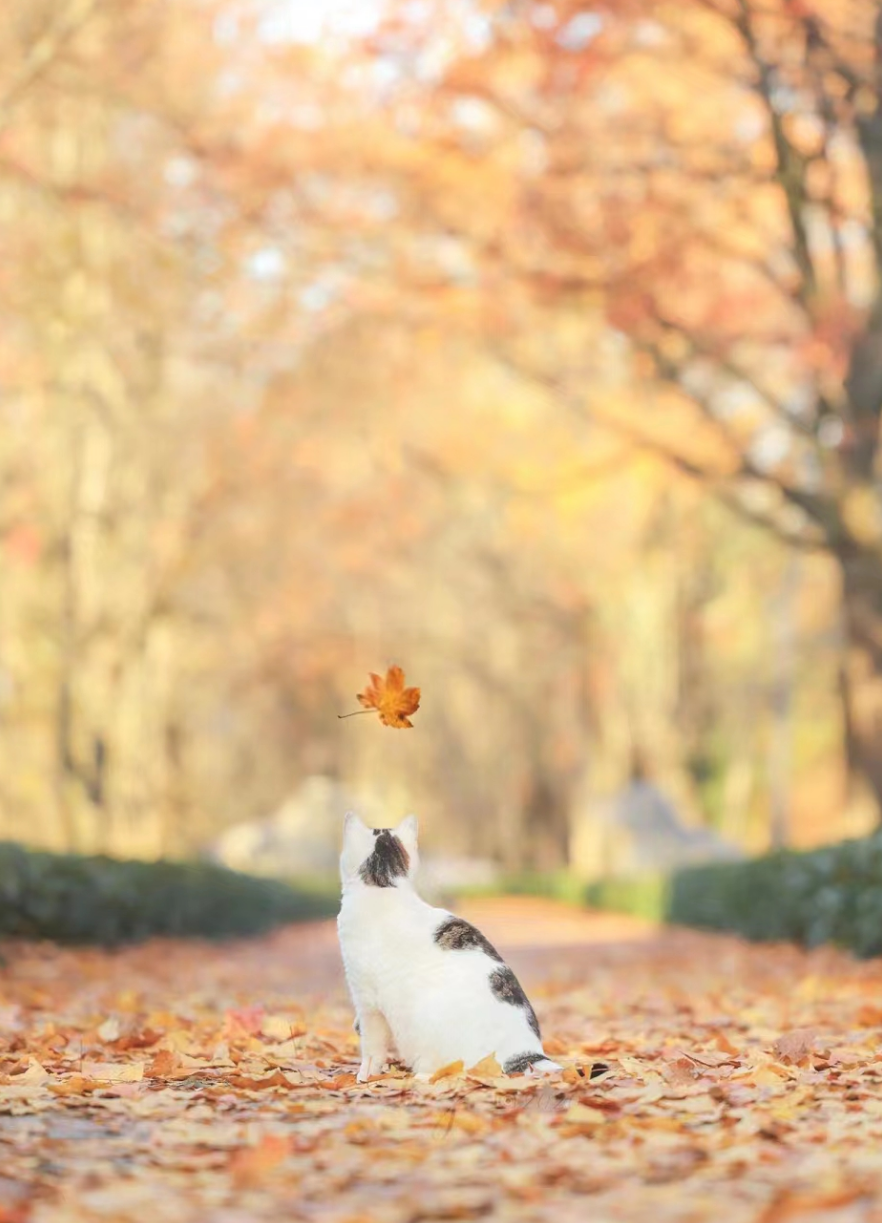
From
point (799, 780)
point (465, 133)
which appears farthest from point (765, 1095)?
point (799, 780)

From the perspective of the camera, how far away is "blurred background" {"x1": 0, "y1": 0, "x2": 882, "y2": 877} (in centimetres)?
1672

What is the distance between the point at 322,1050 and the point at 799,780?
47380 millimetres

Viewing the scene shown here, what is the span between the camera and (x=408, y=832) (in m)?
6.55

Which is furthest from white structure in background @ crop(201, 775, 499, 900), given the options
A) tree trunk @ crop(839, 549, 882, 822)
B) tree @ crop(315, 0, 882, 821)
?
tree @ crop(315, 0, 882, 821)

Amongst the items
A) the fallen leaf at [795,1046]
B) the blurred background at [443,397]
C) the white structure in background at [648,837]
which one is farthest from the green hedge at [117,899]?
the white structure in background at [648,837]

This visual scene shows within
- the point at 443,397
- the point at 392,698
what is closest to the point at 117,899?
the point at 392,698

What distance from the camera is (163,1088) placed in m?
6.12

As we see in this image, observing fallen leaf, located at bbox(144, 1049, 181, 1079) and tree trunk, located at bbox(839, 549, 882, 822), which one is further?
tree trunk, located at bbox(839, 549, 882, 822)

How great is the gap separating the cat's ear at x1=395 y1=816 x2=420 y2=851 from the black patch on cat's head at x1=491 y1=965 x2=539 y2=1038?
59cm

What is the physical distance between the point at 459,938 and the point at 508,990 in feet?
0.81

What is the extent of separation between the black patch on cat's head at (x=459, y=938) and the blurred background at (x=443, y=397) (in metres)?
9.29

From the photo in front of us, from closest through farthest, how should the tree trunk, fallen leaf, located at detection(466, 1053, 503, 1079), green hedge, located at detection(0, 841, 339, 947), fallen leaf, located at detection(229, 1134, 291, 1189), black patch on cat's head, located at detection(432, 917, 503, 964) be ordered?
fallen leaf, located at detection(229, 1134, 291, 1189), fallen leaf, located at detection(466, 1053, 503, 1079), black patch on cat's head, located at detection(432, 917, 503, 964), green hedge, located at detection(0, 841, 339, 947), the tree trunk

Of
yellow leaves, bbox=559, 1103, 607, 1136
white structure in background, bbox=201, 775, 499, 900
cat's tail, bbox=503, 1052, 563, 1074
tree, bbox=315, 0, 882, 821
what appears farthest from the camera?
white structure in background, bbox=201, 775, 499, 900

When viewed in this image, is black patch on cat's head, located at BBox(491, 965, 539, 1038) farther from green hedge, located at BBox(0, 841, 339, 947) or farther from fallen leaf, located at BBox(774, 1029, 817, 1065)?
green hedge, located at BBox(0, 841, 339, 947)
